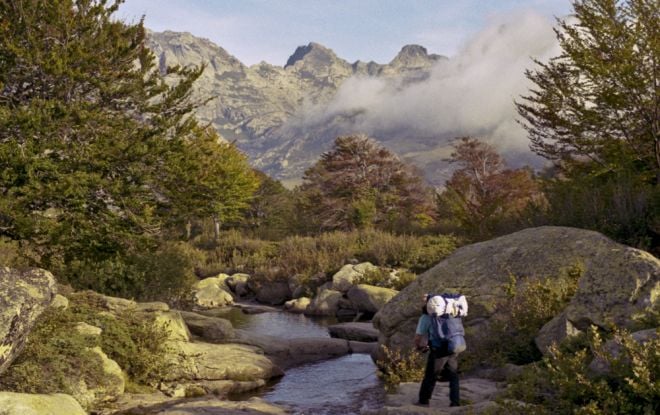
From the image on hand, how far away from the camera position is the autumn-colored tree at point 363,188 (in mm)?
39781

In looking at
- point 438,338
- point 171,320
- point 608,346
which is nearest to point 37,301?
point 171,320

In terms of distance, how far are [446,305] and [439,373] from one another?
0.99 meters

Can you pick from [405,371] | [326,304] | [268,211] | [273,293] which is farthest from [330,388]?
[268,211]

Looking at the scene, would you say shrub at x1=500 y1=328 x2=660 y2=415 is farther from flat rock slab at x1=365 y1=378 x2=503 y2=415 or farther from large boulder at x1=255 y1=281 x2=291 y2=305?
large boulder at x1=255 y1=281 x2=291 y2=305

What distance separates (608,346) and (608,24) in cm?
1457

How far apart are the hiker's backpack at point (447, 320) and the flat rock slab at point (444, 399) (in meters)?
0.80

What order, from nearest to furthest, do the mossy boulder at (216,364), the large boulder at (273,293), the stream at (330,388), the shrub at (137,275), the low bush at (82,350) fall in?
the low bush at (82,350) → the stream at (330,388) → the mossy boulder at (216,364) → the shrub at (137,275) → the large boulder at (273,293)

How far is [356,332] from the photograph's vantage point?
57.5 feet

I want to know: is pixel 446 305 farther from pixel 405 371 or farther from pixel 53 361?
pixel 53 361

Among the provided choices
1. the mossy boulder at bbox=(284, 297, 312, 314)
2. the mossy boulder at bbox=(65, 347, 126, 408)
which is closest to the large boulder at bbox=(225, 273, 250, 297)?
the mossy boulder at bbox=(284, 297, 312, 314)

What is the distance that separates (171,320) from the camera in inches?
523

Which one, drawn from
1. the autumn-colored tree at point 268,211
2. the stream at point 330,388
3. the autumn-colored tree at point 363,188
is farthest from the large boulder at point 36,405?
the autumn-colored tree at point 268,211

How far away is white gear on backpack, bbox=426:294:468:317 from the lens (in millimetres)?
8375

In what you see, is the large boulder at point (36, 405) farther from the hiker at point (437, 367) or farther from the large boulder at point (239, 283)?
the large boulder at point (239, 283)
